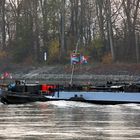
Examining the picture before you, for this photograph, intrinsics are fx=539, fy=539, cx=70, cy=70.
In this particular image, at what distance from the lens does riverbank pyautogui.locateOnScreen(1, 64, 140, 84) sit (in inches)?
2813

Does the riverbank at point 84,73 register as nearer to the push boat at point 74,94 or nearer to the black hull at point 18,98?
the push boat at point 74,94

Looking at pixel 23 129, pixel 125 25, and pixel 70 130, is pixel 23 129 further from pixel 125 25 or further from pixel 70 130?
pixel 125 25

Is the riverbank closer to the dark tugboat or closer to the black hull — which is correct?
the dark tugboat

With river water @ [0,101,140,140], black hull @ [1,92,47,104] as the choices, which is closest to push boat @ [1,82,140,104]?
black hull @ [1,92,47,104]

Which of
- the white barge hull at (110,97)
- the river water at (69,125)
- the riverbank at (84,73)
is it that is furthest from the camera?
the riverbank at (84,73)

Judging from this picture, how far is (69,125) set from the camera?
27062mm

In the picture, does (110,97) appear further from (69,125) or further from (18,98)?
(69,125)

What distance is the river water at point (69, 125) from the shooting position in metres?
22.6

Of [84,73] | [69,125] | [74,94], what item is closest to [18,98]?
[74,94]

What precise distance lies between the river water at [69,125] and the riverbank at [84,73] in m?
35.1

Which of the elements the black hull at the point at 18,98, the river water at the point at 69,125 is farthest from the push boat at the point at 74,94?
the river water at the point at 69,125

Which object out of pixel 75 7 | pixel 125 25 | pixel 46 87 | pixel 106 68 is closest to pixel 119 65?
pixel 106 68

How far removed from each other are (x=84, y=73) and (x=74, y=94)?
1105 inches

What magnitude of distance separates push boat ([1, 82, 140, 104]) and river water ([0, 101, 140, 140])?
8981 millimetres
